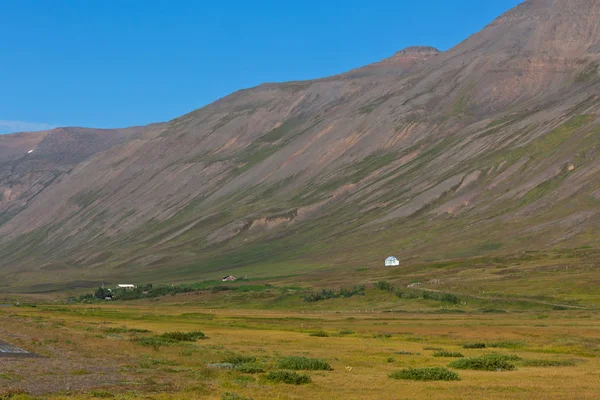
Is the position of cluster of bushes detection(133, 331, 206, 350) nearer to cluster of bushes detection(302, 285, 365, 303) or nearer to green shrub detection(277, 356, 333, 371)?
green shrub detection(277, 356, 333, 371)

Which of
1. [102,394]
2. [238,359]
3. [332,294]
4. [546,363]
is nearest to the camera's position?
[102,394]

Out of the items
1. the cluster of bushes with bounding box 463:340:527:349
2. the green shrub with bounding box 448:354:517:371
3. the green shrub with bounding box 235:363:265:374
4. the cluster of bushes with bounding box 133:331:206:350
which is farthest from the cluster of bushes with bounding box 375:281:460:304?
the green shrub with bounding box 235:363:265:374

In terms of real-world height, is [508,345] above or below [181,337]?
below

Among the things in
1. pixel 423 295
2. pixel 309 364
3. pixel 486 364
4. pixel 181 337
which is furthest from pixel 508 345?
pixel 423 295

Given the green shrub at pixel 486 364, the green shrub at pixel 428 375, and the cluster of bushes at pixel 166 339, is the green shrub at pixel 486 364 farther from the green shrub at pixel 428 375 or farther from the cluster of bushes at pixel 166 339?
the cluster of bushes at pixel 166 339

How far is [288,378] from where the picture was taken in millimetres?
33719

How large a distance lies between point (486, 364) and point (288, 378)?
1190 centimetres

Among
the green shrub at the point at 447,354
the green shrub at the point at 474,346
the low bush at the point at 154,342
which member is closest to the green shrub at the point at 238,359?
the low bush at the point at 154,342

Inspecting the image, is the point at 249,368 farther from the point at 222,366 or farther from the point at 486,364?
the point at 486,364

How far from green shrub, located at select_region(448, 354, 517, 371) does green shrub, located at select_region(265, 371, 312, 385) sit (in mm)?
10414

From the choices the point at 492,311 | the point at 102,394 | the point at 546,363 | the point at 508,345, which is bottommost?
the point at 492,311

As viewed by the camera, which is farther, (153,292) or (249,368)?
(153,292)

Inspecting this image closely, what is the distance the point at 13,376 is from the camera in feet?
108

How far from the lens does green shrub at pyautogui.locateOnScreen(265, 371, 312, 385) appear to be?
33500mm
